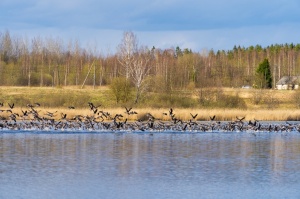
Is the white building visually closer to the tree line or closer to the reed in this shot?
the tree line

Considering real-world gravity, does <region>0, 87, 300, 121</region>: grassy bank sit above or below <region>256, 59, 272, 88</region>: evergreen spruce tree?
below

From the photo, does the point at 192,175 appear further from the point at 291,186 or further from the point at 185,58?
the point at 185,58

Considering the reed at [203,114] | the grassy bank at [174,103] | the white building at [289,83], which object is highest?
the white building at [289,83]

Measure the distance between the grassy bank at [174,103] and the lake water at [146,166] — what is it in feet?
33.3

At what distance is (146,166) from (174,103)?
1186 inches

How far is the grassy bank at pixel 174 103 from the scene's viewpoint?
37750mm

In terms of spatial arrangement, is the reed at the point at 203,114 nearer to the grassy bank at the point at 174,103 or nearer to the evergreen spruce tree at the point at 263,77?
the grassy bank at the point at 174,103

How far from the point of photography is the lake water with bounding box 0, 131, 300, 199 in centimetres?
1384

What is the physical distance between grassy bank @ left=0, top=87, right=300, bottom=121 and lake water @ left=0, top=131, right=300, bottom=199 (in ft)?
33.3

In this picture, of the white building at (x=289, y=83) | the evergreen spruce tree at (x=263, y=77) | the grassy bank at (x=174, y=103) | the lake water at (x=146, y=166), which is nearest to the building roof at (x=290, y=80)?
the white building at (x=289, y=83)

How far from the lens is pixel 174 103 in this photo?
1881 inches

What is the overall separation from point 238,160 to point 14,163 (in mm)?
6425

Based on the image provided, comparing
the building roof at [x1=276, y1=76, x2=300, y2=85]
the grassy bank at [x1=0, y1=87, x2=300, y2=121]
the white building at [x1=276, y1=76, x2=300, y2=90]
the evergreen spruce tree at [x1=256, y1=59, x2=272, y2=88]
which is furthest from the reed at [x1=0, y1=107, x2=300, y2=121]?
the building roof at [x1=276, y1=76, x2=300, y2=85]

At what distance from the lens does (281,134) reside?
29625 mm
